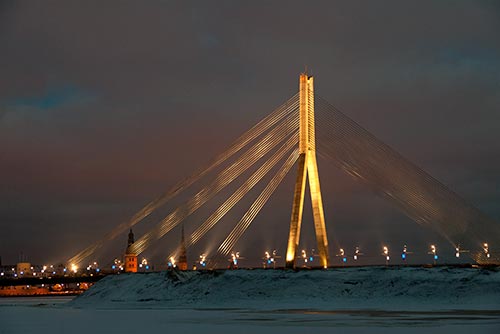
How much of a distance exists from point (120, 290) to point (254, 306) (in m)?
20.3

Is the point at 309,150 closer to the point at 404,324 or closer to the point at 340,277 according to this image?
the point at 340,277

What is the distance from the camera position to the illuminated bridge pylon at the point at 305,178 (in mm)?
72562

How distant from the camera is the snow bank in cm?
6619

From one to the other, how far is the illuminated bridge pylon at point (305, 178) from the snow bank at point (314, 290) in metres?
3.82

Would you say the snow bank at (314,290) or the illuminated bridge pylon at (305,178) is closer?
the snow bank at (314,290)

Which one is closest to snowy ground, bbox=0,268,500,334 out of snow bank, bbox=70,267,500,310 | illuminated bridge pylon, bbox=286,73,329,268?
snow bank, bbox=70,267,500,310

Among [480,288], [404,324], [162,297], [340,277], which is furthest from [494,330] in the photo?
[162,297]

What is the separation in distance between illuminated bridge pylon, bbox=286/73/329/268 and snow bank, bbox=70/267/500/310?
12.5ft

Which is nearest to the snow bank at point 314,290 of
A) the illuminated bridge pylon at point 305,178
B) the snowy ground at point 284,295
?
the snowy ground at point 284,295

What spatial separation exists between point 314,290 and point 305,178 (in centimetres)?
1153

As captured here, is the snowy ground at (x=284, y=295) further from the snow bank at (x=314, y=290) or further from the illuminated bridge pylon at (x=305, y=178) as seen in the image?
the illuminated bridge pylon at (x=305, y=178)

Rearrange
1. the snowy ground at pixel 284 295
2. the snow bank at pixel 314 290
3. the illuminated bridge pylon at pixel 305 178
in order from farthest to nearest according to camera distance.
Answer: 1. the illuminated bridge pylon at pixel 305 178
2. the snow bank at pixel 314 290
3. the snowy ground at pixel 284 295

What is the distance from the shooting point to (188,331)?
37.0 m

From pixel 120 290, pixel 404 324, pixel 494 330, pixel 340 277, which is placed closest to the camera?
pixel 494 330
